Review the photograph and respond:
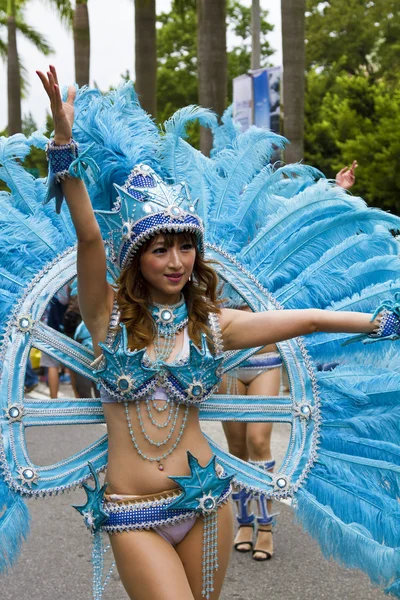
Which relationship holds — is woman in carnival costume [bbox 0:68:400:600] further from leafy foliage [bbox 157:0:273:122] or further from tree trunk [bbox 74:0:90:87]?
leafy foliage [bbox 157:0:273:122]

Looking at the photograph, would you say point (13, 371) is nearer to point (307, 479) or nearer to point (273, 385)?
point (307, 479)

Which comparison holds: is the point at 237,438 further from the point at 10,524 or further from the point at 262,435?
the point at 10,524

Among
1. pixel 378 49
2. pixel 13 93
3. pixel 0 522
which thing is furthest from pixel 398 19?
pixel 0 522

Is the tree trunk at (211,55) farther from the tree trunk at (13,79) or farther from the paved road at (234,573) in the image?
the tree trunk at (13,79)

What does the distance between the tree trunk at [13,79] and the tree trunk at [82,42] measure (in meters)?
10.1

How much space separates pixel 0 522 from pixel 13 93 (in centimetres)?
2460

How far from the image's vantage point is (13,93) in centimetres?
2614

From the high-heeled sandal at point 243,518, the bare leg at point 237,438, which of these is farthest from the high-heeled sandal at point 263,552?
the bare leg at point 237,438

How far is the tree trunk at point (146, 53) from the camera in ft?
40.4

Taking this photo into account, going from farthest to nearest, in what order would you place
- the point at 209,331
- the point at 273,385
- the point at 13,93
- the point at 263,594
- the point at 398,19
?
the point at 398,19 → the point at 13,93 → the point at 273,385 → the point at 263,594 → the point at 209,331

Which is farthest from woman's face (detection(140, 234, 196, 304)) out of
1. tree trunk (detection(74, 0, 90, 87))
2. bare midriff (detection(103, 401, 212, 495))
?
tree trunk (detection(74, 0, 90, 87))

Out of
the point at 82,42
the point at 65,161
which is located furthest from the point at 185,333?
the point at 82,42

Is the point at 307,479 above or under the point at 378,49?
under

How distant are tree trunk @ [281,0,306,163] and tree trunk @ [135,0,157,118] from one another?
1.98m
